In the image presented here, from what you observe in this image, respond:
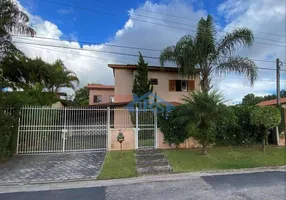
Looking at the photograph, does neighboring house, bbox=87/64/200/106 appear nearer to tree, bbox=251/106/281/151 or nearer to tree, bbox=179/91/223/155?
tree, bbox=251/106/281/151

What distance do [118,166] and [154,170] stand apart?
1461mm

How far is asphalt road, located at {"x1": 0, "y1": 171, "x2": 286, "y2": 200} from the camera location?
469cm

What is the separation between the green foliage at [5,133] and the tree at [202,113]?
763cm

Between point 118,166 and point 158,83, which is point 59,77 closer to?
point 158,83

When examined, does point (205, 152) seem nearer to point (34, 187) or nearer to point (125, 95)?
point (34, 187)

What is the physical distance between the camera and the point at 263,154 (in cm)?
905

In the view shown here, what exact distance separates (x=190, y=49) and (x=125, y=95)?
22.3ft

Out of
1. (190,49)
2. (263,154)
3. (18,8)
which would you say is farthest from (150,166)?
(18,8)

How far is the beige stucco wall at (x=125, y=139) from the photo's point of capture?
9648 mm

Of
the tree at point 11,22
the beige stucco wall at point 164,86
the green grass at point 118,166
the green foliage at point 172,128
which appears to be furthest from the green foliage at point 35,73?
the green foliage at point 172,128

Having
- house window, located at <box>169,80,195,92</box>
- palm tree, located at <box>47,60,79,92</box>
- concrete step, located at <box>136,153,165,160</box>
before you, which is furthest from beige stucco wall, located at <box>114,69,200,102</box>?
concrete step, located at <box>136,153,165,160</box>

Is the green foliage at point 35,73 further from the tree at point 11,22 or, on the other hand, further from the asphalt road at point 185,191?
the asphalt road at point 185,191

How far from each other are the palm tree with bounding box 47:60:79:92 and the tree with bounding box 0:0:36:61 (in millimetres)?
6268

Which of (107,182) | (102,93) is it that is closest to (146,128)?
(107,182)
